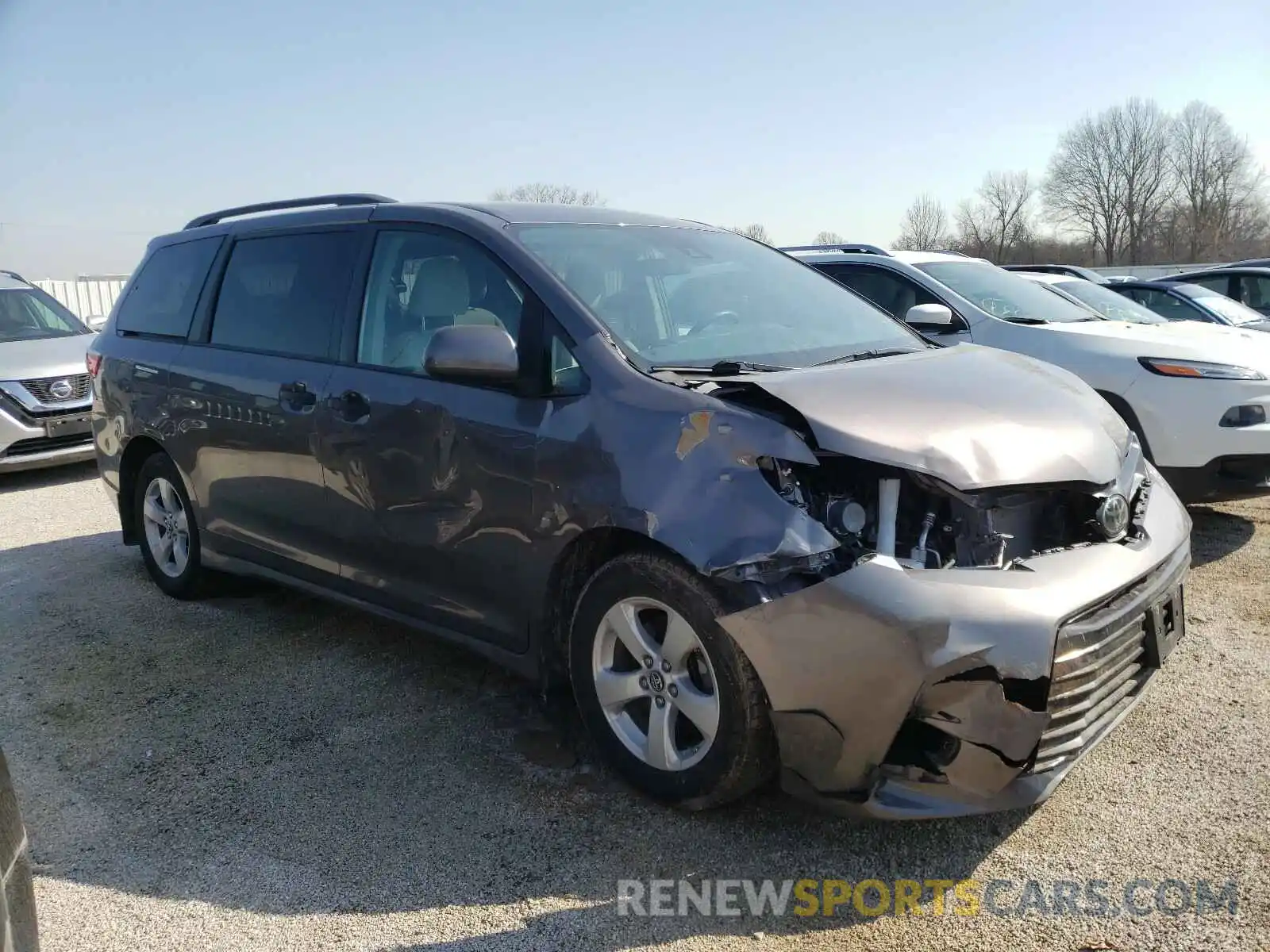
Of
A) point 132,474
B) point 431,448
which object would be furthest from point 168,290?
point 431,448

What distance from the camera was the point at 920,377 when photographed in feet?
10.1

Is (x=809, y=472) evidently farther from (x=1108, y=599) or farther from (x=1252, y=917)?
(x=1252, y=917)

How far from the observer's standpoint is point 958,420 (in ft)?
9.13

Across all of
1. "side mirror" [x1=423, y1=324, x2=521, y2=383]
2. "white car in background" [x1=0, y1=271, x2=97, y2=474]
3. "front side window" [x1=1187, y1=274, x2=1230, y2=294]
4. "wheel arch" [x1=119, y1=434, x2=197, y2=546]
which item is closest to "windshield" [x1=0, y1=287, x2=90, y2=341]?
"white car in background" [x1=0, y1=271, x2=97, y2=474]

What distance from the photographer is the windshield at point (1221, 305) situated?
41.1 feet

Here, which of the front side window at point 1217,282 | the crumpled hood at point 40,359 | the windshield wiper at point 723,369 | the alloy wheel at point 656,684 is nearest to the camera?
the alloy wheel at point 656,684

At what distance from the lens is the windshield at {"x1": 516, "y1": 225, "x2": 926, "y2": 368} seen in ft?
10.8

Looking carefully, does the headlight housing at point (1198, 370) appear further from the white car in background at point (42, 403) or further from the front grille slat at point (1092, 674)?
the white car in background at point (42, 403)

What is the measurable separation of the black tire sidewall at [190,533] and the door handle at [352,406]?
1.50 meters

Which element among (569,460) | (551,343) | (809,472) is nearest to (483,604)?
(569,460)

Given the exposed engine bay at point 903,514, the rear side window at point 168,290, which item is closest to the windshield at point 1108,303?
the exposed engine bay at point 903,514

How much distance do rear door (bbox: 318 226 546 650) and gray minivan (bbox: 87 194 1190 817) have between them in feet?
0.04

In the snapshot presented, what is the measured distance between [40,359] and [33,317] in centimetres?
135

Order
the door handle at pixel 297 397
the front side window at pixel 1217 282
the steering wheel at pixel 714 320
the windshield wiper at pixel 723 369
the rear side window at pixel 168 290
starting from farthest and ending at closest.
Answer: the front side window at pixel 1217 282 < the rear side window at pixel 168 290 < the door handle at pixel 297 397 < the steering wheel at pixel 714 320 < the windshield wiper at pixel 723 369
